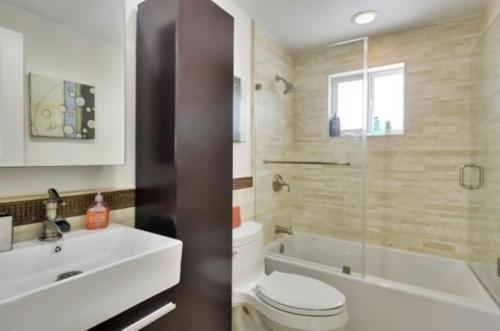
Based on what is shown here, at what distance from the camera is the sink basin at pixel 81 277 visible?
587 millimetres

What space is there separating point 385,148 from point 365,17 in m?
1.11

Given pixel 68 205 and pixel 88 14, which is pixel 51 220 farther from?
pixel 88 14

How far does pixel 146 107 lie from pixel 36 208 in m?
0.60

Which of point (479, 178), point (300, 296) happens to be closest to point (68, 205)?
point (300, 296)

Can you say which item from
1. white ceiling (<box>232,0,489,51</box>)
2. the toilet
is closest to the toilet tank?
the toilet

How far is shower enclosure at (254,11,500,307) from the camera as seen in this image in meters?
1.96

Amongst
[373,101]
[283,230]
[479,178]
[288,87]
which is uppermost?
[288,87]

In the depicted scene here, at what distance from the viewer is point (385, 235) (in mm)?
2309

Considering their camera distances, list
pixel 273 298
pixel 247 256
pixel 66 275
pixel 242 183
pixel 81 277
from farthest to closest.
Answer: pixel 242 183 → pixel 247 256 → pixel 273 298 → pixel 66 275 → pixel 81 277

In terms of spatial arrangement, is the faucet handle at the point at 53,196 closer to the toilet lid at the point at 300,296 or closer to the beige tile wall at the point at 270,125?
the toilet lid at the point at 300,296

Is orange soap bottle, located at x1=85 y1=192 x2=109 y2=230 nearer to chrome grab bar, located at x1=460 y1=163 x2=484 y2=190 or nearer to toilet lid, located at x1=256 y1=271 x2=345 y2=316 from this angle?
toilet lid, located at x1=256 y1=271 x2=345 y2=316

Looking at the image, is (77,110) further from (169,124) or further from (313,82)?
(313,82)

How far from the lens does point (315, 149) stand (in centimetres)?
252

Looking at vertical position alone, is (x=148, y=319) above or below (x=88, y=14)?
below
